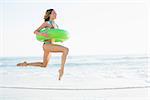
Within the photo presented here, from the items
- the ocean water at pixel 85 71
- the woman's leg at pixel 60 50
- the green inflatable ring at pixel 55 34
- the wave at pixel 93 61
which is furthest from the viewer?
the wave at pixel 93 61

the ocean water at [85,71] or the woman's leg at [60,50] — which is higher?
the woman's leg at [60,50]

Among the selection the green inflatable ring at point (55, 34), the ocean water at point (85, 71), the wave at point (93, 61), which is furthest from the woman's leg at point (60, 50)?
the wave at point (93, 61)

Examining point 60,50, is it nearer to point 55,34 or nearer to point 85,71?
point 55,34

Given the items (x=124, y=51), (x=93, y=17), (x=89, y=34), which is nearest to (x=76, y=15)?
(x=93, y=17)

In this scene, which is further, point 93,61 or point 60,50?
point 93,61

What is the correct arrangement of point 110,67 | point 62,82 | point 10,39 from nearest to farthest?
point 62,82, point 110,67, point 10,39

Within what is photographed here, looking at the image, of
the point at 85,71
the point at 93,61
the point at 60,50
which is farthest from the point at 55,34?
the point at 93,61

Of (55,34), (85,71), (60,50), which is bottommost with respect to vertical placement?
(85,71)

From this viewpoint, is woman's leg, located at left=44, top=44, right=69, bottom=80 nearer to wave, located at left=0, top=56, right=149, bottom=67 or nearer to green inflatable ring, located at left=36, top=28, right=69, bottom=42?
green inflatable ring, located at left=36, top=28, right=69, bottom=42

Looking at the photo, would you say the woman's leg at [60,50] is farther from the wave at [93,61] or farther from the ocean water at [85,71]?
the wave at [93,61]

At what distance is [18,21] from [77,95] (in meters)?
11.1

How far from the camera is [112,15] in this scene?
2305 centimetres

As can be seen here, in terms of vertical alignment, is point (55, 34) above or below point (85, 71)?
above

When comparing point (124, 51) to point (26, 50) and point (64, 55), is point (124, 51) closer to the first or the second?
point (26, 50)
